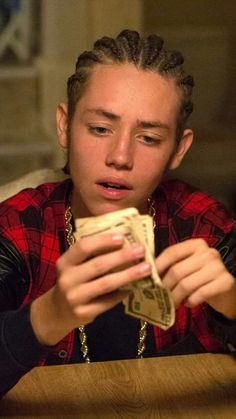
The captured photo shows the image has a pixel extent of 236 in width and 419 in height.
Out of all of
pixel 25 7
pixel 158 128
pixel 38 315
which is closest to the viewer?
pixel 38 315

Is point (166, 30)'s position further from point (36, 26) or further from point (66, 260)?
point (66, 260)

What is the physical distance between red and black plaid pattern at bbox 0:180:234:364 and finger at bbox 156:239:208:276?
1.25 feet

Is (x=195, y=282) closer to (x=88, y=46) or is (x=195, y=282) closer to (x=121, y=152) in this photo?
(x=121, y=152)

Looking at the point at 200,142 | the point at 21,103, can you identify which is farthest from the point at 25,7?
the point at 200,142

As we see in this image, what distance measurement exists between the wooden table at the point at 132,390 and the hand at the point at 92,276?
20cm

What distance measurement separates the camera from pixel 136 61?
5.50ft

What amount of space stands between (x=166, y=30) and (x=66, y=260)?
322 cm

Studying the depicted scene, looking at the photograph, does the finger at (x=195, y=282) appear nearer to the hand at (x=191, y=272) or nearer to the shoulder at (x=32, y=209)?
the hand at (x=191, y=272)

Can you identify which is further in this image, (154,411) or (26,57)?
(26,57)

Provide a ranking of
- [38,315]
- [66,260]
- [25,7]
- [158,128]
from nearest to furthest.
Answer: [66,260]
[38,315]
[158,128]
[25,7]

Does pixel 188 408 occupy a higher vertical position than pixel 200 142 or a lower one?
higher

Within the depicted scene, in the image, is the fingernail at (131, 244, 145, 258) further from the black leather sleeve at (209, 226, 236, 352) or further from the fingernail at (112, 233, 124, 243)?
the black leather sleeve at (209, 226, 236, 352)

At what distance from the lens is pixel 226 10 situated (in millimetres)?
4387

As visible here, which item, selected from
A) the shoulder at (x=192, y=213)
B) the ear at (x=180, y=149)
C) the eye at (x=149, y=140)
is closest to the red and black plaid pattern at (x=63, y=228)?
the shoulder at (x=192, y=213)
